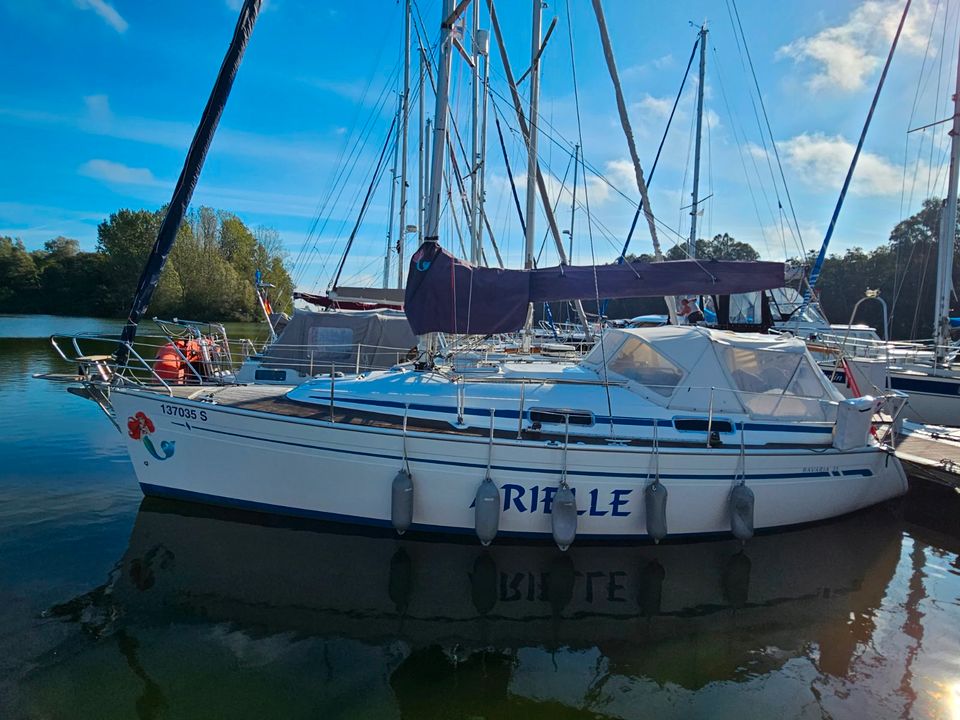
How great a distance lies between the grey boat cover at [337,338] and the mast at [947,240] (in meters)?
13.2

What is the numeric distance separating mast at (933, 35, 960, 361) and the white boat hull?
10.1 m

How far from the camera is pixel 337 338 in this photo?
11547mm

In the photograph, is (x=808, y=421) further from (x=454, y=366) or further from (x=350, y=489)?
(x=350, y=489)

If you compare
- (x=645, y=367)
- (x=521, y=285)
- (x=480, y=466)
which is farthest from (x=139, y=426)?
(x=645, y=367)

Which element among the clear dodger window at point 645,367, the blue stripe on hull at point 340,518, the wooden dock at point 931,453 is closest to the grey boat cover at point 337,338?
the blue stripe on hull at point 340,518

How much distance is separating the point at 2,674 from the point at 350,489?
292 cm

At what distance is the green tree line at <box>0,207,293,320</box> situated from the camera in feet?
174

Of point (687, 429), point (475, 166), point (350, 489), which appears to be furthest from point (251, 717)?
point (475, 166)

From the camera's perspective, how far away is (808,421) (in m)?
6.41

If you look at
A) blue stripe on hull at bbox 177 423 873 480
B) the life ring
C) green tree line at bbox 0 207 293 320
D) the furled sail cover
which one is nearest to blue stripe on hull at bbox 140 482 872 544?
blue stripe on hull at bbox 177 423 873 480

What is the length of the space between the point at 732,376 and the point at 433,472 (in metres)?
4.03

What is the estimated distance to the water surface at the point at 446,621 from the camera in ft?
11.8

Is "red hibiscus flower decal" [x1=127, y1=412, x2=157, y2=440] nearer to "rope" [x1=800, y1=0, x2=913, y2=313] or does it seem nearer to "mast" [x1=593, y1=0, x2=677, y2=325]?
"mast" [x1=593, y1=0, x2=677, y2=325]

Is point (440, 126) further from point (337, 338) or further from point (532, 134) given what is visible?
point (337, 338)
